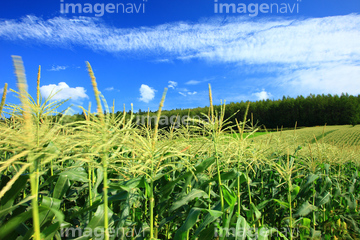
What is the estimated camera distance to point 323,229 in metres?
4.66

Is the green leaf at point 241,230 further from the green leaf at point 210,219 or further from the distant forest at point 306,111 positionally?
the distant forest at point 306,111

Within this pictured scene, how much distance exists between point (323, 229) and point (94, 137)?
592 centimetres

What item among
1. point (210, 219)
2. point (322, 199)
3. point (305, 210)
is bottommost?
point (322, 199)

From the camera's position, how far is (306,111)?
7462cm

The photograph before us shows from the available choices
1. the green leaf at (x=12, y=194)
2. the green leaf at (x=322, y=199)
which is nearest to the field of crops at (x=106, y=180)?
the green leaf at (x=12, y=194)

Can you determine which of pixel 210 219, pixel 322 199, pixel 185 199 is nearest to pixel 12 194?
pixel 185 199

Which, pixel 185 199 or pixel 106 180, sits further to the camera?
pixel 185 199

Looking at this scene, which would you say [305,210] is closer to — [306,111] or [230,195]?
[230,195]

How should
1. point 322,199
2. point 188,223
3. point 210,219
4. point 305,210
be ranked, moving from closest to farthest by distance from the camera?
point 188,223 → point 210,219 → point 305,210 → point 322,199

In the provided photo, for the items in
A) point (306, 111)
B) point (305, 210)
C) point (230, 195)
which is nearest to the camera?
point (230, 195)

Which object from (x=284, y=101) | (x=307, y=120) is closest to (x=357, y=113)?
(x=307, y=120)

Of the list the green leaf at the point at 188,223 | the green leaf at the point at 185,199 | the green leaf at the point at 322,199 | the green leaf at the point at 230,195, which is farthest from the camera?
the green leaf at the point at 322,199

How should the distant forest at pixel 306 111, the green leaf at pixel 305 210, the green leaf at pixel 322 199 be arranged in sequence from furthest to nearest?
the distant forest at pixel 306 111, the green leaf at pixel 322 199, the green leaf at pixel 305 210

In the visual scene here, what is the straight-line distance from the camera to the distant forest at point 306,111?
219 feet
